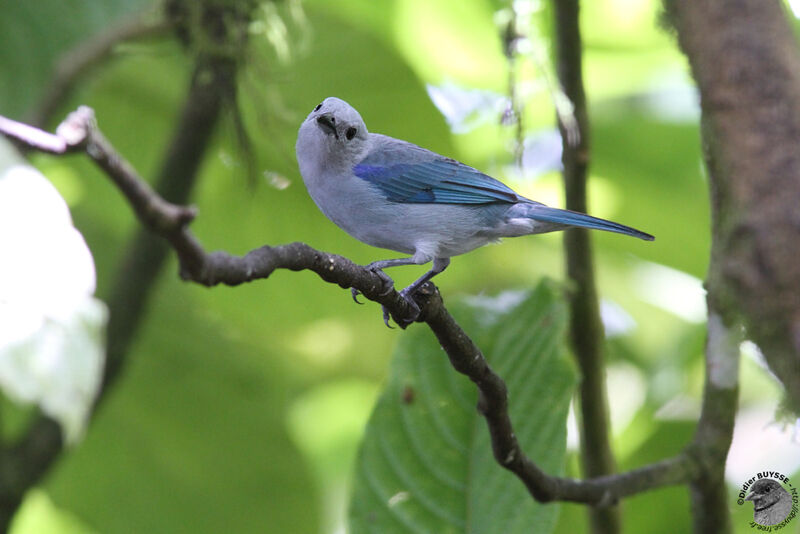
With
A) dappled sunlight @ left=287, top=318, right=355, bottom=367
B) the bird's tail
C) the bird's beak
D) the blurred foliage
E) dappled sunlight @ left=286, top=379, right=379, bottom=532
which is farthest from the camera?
dappled sunlight @ left=286, top=379, right=379, bottom=532

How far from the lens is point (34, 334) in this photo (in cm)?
144

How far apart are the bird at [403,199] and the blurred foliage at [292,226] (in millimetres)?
718

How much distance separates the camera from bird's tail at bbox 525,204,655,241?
2258 millimetres

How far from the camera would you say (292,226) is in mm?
3809

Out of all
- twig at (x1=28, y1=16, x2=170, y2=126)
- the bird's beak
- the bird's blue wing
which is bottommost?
twig at (x1=28, y1=16, x2=170, y2=126)

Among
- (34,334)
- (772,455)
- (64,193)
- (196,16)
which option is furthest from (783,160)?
(64,193)

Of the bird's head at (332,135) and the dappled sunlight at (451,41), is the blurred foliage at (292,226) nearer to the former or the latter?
the dappled sunlight at (451,41)

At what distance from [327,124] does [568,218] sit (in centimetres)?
77

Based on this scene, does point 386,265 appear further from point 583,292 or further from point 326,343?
point 326,343

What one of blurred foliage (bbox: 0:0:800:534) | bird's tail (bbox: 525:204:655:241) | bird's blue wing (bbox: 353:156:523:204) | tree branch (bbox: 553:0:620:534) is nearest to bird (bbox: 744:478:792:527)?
tree branch (bbox: 553:0:620:534)

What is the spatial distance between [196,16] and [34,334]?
2295 mm

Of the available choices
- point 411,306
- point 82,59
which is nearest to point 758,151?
point 411,306

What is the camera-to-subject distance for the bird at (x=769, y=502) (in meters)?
2.61

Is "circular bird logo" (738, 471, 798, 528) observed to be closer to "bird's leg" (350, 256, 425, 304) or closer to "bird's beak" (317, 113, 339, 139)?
"bird's leg" (350, 256, 425, 304)
